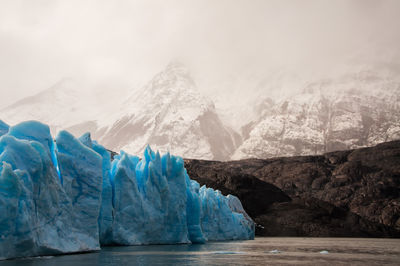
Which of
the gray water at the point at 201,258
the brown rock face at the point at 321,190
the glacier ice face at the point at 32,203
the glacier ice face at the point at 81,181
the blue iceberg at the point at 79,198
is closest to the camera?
the glacier ice face at the point at 32,203

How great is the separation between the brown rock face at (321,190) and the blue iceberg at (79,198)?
66.3 metres

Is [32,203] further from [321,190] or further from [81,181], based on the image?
[321,190]

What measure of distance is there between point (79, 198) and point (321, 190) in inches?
4639

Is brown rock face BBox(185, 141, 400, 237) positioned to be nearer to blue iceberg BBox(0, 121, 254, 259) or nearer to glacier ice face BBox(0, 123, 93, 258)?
blue iceberg BBox(0, 121, 254, 259)

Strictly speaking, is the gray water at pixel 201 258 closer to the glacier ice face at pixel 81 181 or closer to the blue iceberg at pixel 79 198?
the blue iceberg at pixel 79 198

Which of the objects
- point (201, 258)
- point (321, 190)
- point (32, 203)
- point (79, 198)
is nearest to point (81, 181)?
point (79, 198)

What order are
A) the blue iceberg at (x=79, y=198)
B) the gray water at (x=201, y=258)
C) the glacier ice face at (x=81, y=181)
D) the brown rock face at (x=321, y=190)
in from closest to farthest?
the blue iceberg at (x=79, y=198) < the gray water at (x=201, y=258) < the glacier ice face at (x=81, y=181) < the brown rock face at (x=321, y=190)

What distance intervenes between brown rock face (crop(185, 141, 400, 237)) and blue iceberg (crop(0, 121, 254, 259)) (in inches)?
2610

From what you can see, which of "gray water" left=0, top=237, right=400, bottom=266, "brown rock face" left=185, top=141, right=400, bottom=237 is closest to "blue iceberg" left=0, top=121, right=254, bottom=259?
"gray water" left=0, top=237, right=400, bottom=266

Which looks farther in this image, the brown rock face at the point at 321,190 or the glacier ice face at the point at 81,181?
the brown rock face at the point at 321,190

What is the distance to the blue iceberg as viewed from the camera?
69.2 feet

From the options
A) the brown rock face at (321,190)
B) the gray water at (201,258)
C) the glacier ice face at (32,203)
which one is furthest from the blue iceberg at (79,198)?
the brown rock face at (321,190)

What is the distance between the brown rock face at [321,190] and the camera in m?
104

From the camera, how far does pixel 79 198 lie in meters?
27.4
